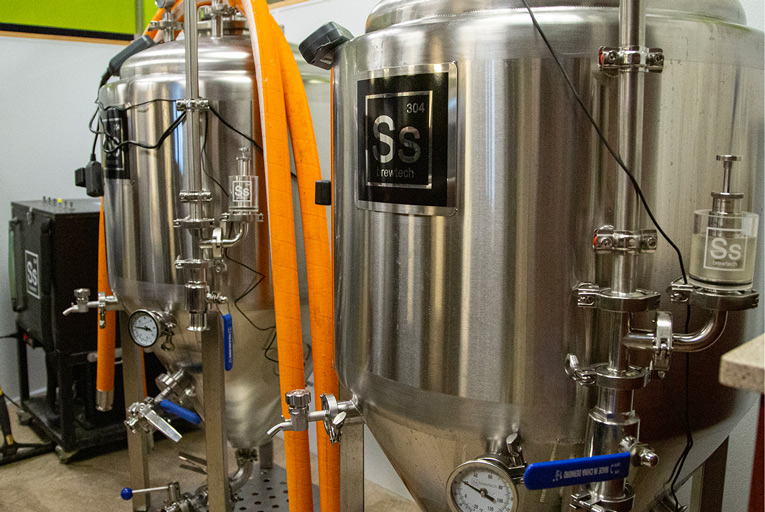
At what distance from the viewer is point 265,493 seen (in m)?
2.28

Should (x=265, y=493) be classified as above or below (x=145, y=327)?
below

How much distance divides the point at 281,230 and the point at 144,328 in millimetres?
521

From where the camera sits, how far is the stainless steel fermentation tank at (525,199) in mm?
941

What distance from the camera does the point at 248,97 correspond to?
1774 mm

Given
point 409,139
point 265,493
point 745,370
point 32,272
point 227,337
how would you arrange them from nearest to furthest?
point 745,370 < point 409,139 < point 227,337 < point 265,493 < point 32,272

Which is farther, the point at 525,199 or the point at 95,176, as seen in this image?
the point at 95,176

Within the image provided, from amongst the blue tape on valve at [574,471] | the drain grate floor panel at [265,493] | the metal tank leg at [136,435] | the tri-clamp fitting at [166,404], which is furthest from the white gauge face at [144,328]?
the blue tape on valve at [574,471]

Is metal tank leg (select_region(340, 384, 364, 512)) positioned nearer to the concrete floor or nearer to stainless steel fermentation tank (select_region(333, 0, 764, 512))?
stainless steel fermentation tank (select_region(333, 0, 764, 512))

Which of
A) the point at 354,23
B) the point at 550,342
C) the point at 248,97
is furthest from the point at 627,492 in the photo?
the point at 354,23

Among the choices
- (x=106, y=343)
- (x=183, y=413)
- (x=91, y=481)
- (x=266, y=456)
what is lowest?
(x=91, y=481)

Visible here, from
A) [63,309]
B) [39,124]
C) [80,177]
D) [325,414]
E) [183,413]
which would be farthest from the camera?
[39,124]

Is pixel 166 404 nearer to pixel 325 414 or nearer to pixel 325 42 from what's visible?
pixel 325 414

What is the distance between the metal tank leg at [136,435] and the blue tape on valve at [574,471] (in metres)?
1.65

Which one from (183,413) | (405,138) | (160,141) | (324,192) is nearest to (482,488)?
(405,138)
